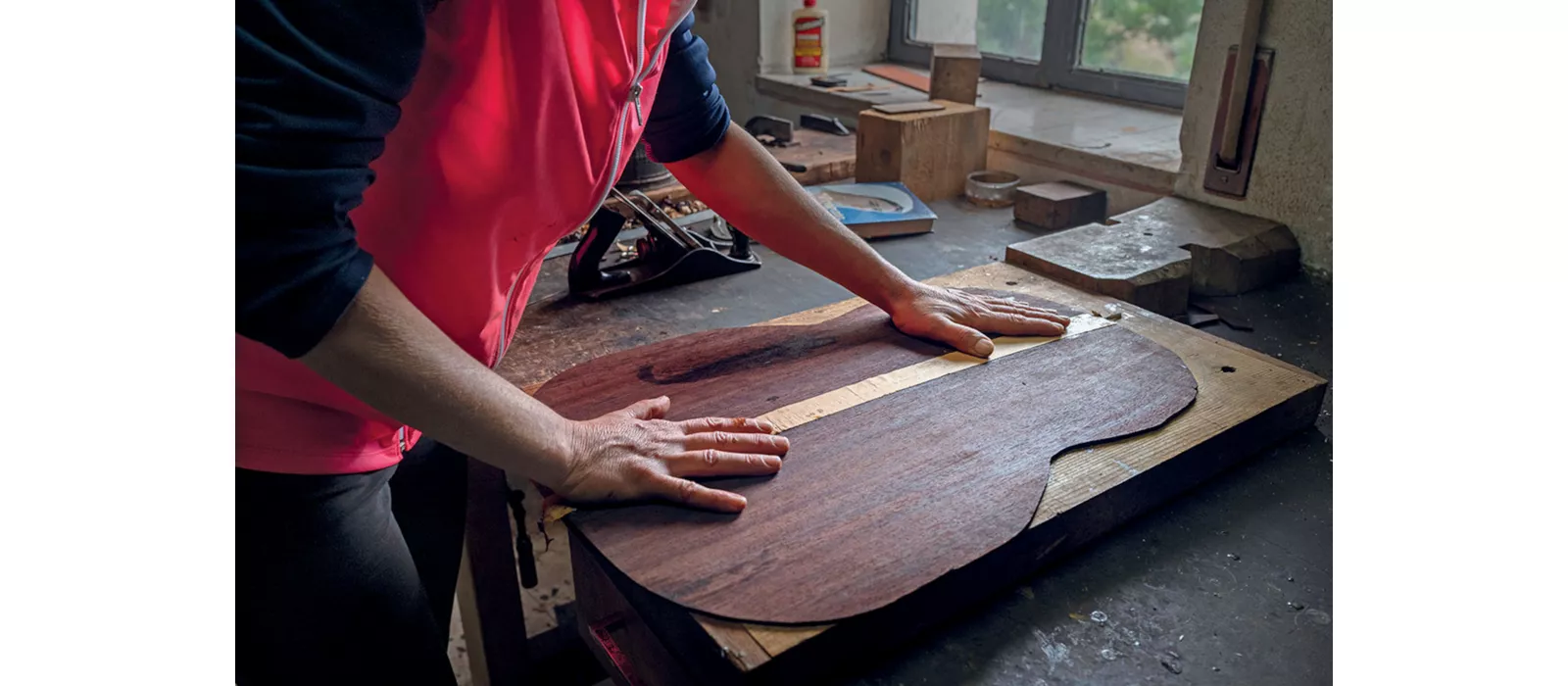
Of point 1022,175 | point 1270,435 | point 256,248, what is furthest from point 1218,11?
point 256,248

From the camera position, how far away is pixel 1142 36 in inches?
106

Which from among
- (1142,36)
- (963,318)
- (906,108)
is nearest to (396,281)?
(963,318)

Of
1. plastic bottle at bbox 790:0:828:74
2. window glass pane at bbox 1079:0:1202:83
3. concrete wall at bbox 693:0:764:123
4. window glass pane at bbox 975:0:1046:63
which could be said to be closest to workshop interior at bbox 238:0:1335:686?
window glass pane at bbox 1079:0:1202:83

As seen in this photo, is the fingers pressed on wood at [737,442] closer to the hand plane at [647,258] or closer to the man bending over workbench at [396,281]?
the man bending over workbench at [396,281]

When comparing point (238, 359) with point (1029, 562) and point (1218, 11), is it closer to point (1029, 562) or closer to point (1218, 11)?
point (1029, 562)

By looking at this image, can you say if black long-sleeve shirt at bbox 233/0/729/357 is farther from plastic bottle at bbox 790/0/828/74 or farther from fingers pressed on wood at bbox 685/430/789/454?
plastic bottle at bbox 790/0/828/74

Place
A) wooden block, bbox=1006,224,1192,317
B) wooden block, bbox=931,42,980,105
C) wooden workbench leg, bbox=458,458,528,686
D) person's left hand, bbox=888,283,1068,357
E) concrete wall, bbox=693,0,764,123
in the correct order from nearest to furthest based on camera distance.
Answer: person's left hand, bbox=888,283,1068,357 < wooden workbench leg, bbox=458,458,528,686 < wooden block, bbox=1006,224,1192,317 < wooden block, bbox=931,42,980,105 < concrete wall, bbox=693,0,764,123

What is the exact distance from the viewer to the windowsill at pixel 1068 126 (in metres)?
2.13

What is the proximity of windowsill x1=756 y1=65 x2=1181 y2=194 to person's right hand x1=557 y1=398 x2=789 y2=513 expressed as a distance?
4.77ft

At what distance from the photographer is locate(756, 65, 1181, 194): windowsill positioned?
2127mm

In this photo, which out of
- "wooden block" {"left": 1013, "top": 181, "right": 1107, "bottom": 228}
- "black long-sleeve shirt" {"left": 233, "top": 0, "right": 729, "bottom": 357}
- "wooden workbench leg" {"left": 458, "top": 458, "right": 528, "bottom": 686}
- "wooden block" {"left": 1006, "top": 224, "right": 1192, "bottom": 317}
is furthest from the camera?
"wooden block" {"left": 1013, "top": 181, "right": 1107, "bottom": 228}

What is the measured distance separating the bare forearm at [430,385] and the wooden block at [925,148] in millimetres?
1509

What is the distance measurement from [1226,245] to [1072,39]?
148 centimetres

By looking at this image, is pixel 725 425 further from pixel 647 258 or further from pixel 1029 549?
pixel 647 258
